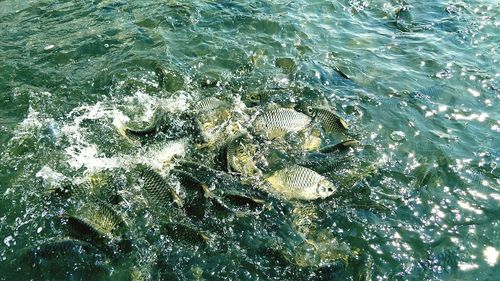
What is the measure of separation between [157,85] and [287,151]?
3.10m

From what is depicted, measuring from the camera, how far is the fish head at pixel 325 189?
19.0 feet

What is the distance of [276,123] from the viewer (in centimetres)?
690

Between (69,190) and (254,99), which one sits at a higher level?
(254,99)

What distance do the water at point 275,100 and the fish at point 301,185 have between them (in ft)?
0.54

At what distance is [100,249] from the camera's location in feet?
16.8

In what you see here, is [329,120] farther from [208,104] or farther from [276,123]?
[208,104]

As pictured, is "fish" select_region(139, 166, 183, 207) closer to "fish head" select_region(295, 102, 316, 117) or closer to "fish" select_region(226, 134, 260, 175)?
"fish" select_region(226, 134, 260, 175)

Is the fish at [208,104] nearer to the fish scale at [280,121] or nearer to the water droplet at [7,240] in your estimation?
the fish scale at [280,121]

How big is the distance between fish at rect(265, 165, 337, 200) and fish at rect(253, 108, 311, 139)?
111 centimetres

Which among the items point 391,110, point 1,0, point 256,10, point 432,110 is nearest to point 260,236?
point 391,110

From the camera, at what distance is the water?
5.27 metres

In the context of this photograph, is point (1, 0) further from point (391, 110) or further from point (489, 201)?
point (489, 201)

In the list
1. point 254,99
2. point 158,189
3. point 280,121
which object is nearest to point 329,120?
point 280,121

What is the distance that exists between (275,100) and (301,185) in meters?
2.50
